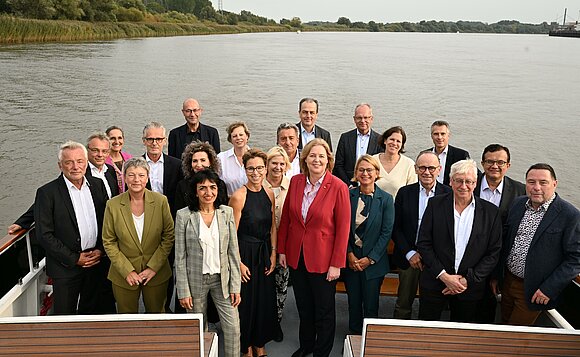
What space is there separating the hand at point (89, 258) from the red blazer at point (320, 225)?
0.99 metres

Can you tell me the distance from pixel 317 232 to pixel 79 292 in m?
1.34

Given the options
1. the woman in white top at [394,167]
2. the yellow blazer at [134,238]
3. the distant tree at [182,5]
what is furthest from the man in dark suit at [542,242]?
the distant tree at [182,5]

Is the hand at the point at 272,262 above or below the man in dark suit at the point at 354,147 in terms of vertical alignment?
below

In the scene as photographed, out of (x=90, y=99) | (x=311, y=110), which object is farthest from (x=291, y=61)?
(x=311, y=110)

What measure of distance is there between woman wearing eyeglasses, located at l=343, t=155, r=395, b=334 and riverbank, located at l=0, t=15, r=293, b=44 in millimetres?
26246

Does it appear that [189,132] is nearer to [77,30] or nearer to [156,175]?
[156,175]

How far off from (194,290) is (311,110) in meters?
1.95

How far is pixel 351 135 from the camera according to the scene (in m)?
3.99

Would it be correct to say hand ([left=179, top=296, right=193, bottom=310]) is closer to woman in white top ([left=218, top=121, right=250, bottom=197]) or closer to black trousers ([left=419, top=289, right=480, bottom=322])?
woman in white top ([left=218, top=121, right=250, bottom=197])

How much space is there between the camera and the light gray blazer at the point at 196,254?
2428mm

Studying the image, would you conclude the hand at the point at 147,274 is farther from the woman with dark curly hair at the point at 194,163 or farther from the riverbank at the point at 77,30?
the riverbank at the point at 77,30

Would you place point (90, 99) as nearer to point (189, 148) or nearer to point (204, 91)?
point (204, 91)

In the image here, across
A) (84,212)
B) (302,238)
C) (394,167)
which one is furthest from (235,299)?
(394,167)

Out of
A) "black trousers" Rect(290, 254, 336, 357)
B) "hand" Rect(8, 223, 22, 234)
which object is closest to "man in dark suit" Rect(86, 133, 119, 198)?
"hand" Rect(8, 223, 22, 234)
